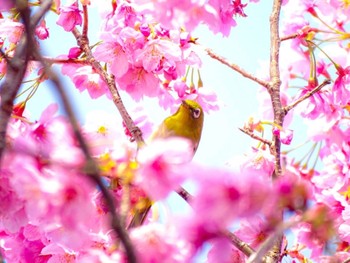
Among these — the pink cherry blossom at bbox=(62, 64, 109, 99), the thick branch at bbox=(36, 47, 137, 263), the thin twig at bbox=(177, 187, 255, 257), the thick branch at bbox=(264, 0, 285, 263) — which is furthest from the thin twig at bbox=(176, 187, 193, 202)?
the thick branch at bbox=(36, 47, 137, 263)

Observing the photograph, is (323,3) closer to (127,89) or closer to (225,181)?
(127,89)

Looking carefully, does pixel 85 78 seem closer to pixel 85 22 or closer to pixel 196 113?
pixel 85 22

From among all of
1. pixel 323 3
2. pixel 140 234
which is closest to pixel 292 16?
pixel 323 3

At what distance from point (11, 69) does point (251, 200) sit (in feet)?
1.51

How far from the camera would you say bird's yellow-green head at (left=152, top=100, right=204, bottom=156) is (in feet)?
10.4

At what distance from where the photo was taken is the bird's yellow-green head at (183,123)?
318 centimetres

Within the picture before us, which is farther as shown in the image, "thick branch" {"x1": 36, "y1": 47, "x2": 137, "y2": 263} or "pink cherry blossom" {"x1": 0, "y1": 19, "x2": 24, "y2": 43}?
"pink cherry blossom" {"x1": 0, "y1": 19, "x2": 24, "y2": 43}

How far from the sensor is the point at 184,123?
327cm

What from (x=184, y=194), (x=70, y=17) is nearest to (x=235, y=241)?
(x=184, y=194)

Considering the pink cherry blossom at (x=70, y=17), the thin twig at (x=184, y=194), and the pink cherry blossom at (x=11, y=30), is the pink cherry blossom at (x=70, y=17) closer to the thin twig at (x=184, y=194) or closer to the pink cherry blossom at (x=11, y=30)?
the pink cherry blossom at (x=11, y=30)

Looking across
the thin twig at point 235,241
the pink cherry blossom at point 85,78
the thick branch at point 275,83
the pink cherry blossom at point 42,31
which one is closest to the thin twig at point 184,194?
the thin twig at point 235,241

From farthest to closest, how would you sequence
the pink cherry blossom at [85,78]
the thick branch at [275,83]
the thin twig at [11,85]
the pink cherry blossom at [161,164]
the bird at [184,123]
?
the bird at [184,123]
the pink cherry blossom at [85,78]
the thick branch at [275,83]
the pink cherry blossom at [161,164]
the thin twig at [11,85]

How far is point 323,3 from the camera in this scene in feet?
11.5

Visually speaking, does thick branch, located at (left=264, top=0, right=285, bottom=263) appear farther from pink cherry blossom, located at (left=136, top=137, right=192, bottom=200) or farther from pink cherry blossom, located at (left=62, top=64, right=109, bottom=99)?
pink cherry blossom, located at (left=136, top=137, right=192, bottom=200)
